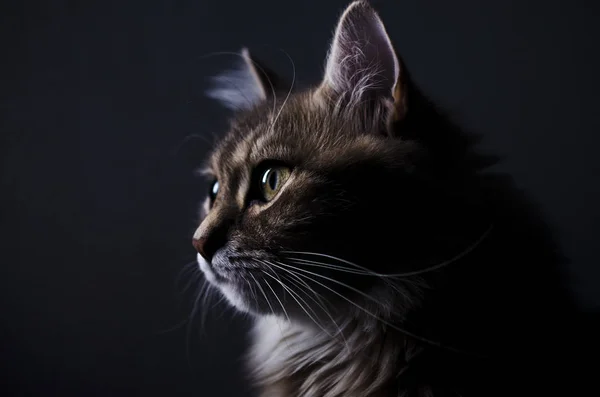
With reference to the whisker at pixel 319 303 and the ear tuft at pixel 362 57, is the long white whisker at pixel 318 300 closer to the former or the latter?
the whisker at pixel 319 303

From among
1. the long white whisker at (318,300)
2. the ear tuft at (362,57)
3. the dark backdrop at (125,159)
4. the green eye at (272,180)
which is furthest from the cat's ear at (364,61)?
the dark backdrop at (125,159)

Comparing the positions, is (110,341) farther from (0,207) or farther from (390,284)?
(390,284)

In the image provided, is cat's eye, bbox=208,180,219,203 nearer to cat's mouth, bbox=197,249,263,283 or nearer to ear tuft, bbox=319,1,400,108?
cat's mouth, bbox=197,249,263,283

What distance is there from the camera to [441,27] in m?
1.28

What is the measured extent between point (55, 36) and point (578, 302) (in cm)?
138

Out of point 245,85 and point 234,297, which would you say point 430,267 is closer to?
point 234,297

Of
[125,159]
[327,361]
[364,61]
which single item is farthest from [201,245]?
[125,159]

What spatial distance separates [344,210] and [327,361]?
0.88ft

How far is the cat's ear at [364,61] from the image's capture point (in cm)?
75

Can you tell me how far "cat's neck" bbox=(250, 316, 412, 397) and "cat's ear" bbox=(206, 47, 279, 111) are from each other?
1.59 feet

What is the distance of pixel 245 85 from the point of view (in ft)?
3.98

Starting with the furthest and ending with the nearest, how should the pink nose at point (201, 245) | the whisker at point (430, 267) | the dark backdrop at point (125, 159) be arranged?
1. the dark backdrop at point (125, 159)
2. the pink nose at point (201, 245)
3. the whisker at point (430, 267)

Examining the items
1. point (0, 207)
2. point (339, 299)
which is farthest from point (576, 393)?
point (0, 207)

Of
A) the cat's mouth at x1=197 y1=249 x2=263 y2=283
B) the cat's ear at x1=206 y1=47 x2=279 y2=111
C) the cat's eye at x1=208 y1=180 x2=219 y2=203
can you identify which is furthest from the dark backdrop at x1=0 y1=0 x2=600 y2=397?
the cat's mouth at x1=197 y1=249 x2=263 y2=283
